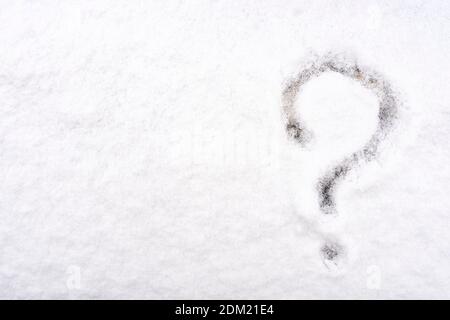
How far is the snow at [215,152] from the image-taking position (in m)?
2.22

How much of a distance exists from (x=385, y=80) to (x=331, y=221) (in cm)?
82

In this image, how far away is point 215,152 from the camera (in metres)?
2.28

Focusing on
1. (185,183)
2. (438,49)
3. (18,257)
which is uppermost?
(438,49)

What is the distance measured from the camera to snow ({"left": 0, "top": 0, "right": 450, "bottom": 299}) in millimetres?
2221

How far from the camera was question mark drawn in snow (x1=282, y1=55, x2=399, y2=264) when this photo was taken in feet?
7.30

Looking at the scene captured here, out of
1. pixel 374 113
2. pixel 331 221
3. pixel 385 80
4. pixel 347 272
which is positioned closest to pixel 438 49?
pixel 385 80

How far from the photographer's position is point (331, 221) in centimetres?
222

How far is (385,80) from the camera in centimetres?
227

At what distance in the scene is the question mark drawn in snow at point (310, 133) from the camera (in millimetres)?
2227

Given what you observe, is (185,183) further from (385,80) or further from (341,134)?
(385,80)

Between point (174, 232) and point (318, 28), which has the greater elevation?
point (318, 28)

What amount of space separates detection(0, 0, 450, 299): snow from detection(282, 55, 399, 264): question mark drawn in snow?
3 cm

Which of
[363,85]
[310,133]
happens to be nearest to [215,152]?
[310,133]

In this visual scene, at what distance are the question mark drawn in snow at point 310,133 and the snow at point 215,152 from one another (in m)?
0.03
